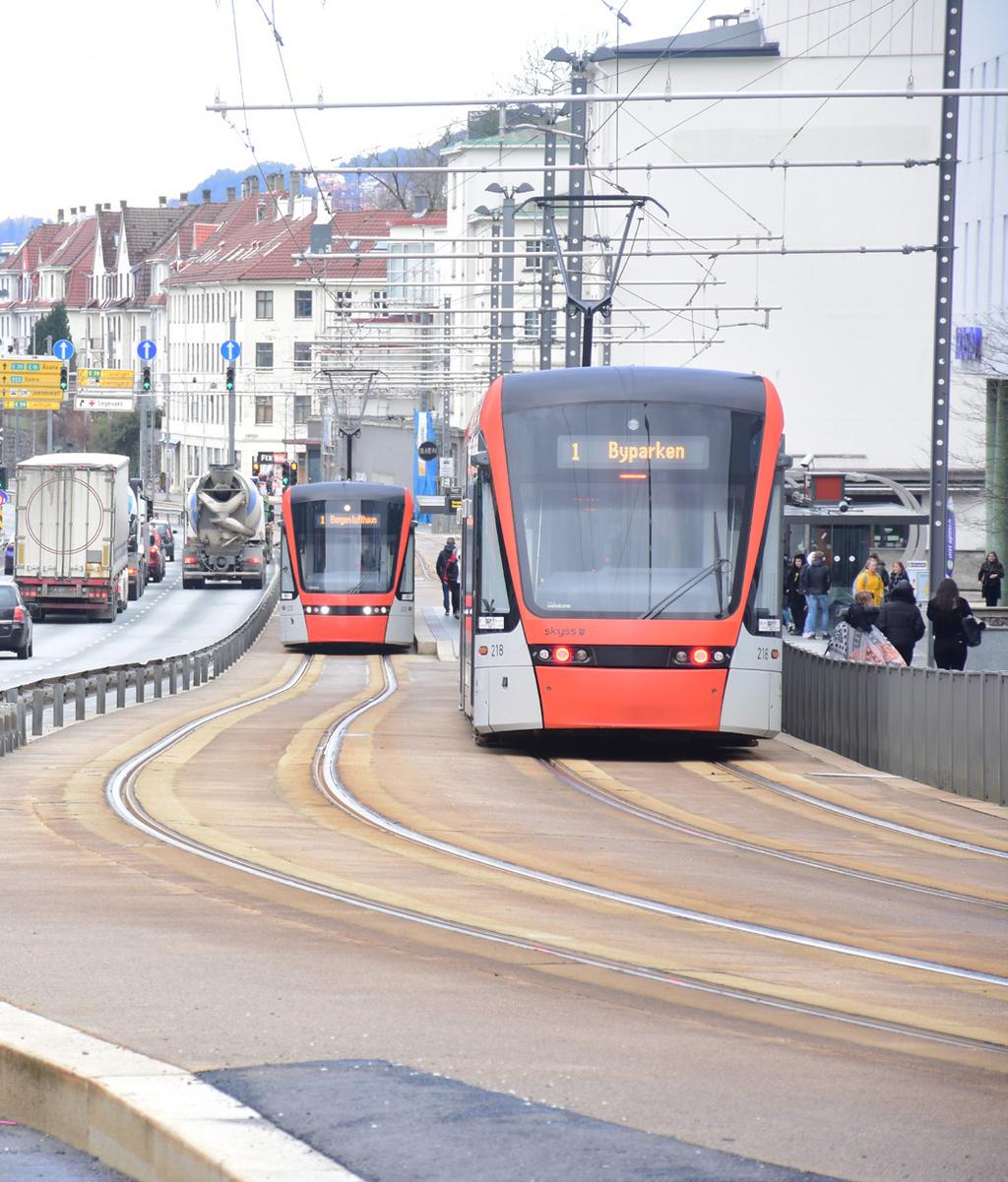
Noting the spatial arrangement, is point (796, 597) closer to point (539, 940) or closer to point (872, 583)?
point (872, 583)

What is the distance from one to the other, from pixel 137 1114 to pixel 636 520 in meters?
12.5

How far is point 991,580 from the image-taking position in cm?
4169

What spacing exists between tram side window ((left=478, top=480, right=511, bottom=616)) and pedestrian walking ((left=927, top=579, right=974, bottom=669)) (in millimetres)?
6469

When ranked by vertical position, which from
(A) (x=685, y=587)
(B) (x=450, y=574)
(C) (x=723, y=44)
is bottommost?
(B) (x=450, y=574)

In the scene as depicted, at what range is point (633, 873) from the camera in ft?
35.8

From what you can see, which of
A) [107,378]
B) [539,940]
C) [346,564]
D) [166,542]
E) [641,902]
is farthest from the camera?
[166,542]

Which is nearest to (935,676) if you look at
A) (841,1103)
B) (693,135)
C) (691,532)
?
(691,532)

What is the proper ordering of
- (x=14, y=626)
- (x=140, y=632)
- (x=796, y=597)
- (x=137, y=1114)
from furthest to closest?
(x=140, y=632) → (x=14, y=626) → (x=796, y=597) → (x=137, y=1114)

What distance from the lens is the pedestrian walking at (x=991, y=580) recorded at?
136 ft

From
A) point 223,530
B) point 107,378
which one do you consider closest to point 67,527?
point 223,530

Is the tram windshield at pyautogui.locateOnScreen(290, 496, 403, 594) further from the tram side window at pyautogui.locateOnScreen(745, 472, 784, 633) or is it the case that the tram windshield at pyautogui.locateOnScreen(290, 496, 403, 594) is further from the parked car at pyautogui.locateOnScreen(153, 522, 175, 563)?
the parked car at pyautogui.locateOnScreen(153, 522, 175, 563)

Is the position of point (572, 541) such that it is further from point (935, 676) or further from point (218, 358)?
point (218, 358)

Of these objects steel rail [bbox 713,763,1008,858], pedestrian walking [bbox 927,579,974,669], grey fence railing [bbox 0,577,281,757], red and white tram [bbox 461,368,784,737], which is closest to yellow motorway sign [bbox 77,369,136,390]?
grey fence railing [bbox 0,577,281,757]

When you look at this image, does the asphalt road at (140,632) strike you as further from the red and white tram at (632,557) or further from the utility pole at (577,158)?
the red and white tram at (632,557)
